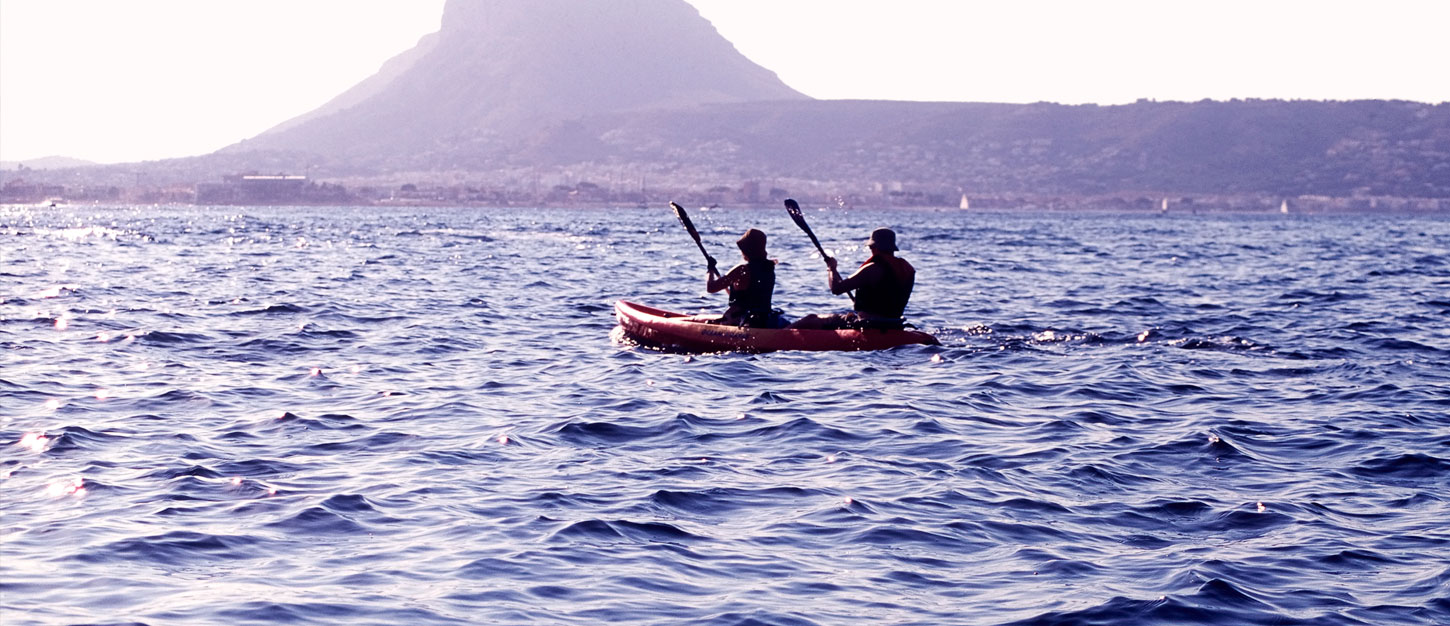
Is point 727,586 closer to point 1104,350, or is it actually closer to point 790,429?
point 790,429

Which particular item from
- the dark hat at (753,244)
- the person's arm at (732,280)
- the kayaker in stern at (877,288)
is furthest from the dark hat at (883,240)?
the person's arm at (732,280)

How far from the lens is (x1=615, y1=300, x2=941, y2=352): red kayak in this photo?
59.5 feet

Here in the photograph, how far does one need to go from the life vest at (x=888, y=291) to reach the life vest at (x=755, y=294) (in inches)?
47.4

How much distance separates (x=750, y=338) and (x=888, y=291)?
1853 mm

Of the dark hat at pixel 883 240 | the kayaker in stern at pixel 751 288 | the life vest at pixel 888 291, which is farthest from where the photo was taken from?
the kayaker in stern at pixel 751 288

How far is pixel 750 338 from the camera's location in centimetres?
1855

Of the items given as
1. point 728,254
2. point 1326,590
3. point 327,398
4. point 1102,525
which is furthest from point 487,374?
point 728,254

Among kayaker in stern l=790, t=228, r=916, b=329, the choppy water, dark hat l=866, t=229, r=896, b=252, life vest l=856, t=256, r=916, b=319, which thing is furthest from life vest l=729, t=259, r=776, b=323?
dark hat l=866, t=229, r=896, b=252

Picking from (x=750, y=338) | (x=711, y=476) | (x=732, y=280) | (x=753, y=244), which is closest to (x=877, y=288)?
(x=753, y=244)

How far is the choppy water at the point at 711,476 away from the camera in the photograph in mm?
7648

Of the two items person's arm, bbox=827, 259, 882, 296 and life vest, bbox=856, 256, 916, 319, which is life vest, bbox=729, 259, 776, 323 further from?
life vest, bbox=856, 256, 916, 319

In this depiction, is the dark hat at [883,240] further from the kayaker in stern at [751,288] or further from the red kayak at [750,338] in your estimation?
the kayaker in stern at [751,288]

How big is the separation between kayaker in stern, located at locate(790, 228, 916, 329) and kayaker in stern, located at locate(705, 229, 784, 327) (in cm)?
55

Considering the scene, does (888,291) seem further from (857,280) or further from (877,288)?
(857,280)
